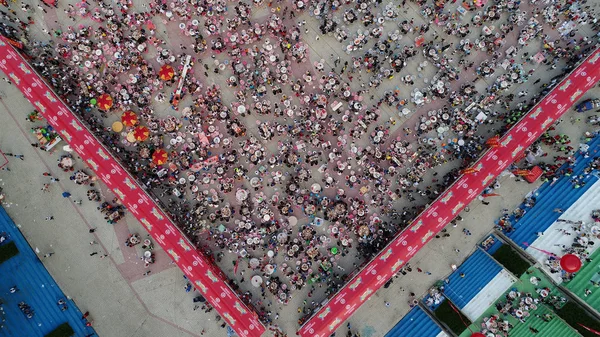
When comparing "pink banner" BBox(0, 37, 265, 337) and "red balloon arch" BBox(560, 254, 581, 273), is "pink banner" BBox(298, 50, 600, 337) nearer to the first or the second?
"pink banner" BBox(0, 37, 265, 337)

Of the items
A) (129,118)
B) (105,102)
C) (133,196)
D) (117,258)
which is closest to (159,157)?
(133,196)

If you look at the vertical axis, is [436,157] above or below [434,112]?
below

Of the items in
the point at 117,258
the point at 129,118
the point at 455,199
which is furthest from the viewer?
the point at 117,258

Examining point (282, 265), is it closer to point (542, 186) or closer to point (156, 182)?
point (156, 182)

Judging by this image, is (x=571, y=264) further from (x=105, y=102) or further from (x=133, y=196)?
(x=105, y=102)

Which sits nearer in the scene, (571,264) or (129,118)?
(571,264)

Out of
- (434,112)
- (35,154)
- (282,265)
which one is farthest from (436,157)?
(35,154)
